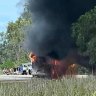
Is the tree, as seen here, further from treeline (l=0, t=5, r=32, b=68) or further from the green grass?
treeline (l=0, t=5, r=32, b=68)

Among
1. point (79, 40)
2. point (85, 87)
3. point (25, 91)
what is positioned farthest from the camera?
point (79, 40)

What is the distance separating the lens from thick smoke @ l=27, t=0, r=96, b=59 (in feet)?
77.3

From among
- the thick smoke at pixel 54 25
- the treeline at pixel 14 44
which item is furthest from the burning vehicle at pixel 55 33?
the treeline at pixel 14 44

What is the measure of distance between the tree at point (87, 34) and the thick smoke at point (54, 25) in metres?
1.17

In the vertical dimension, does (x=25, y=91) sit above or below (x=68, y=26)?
below

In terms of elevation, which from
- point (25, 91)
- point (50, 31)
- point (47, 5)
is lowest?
point (25, 91)

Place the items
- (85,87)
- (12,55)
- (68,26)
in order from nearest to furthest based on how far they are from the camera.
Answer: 1. (85,87)
2. (68,26)
3. (12,55)

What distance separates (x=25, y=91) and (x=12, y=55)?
8087cm

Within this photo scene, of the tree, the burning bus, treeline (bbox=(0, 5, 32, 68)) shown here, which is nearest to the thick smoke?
the burning bus

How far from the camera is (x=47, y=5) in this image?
24469 millimetres

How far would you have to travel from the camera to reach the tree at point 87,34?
68.9 feet

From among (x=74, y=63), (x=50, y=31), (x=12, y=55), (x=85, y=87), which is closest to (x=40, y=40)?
(x=50, y=31)

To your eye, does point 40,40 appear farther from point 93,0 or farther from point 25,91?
point 25,91

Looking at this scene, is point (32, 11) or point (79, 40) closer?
point (79, 40)
